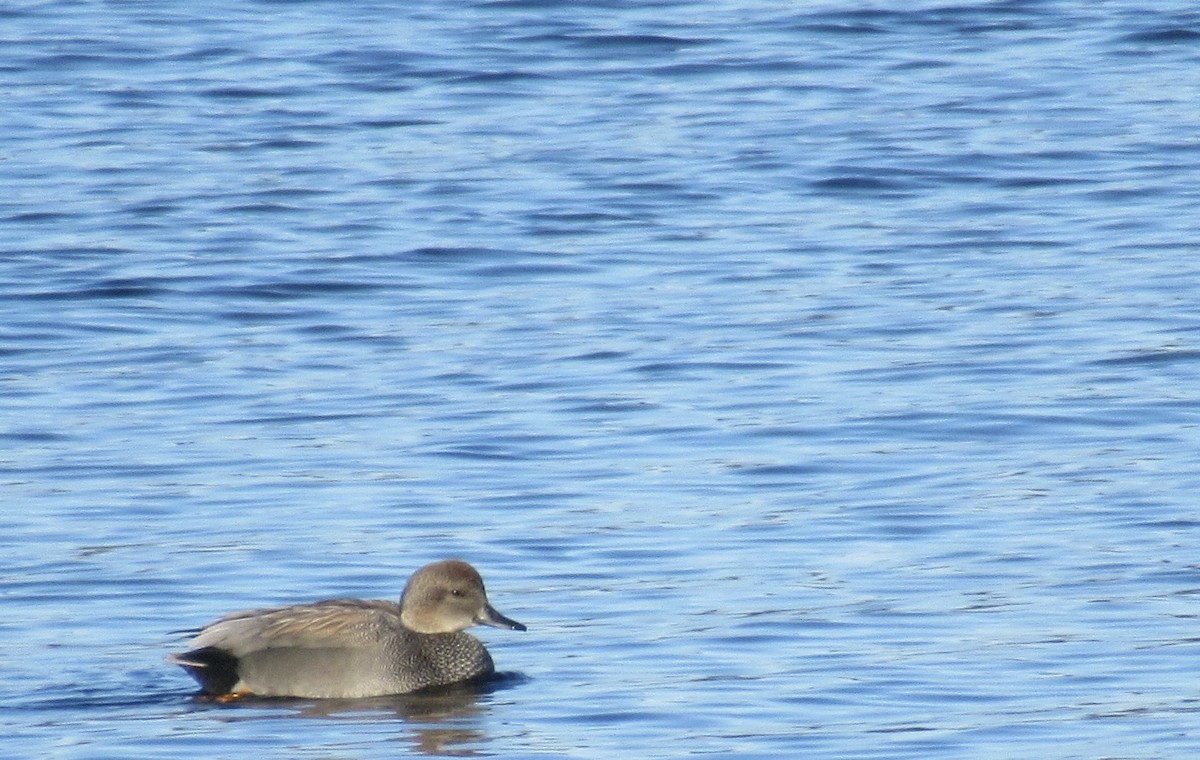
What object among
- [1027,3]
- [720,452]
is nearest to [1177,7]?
[1027,3]

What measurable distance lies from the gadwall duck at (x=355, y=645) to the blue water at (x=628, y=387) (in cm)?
16

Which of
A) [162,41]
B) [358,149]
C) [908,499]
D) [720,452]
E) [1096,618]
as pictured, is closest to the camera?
[1096,618]

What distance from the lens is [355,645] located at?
8.73 m

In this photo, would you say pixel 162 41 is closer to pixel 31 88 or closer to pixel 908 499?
pixel 31 88

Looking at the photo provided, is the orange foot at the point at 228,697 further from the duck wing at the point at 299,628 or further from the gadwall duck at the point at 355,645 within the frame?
the duck wing at the point at 299,628

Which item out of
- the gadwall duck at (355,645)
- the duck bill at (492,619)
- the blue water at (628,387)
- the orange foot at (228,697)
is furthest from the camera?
the duck bill at (492,619)

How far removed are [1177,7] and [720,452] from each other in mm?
14532

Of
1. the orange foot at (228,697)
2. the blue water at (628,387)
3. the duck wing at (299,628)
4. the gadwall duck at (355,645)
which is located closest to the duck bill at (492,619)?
the gadwall duck at (355,645)

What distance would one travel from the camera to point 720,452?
11219mm

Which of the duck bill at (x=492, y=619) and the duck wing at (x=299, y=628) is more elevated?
the duck wing at (x=299, y=628)

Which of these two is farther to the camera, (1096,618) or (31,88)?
(31,88)

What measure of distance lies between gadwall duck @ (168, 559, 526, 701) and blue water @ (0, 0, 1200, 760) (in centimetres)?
16

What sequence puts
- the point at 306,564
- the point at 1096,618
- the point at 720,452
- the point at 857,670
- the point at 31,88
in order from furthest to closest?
the point at 31,88 → the point at 720,452 → the point at 306,564 → the point at 1096,618 → the point at 857,670

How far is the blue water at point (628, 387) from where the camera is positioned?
8.34m
